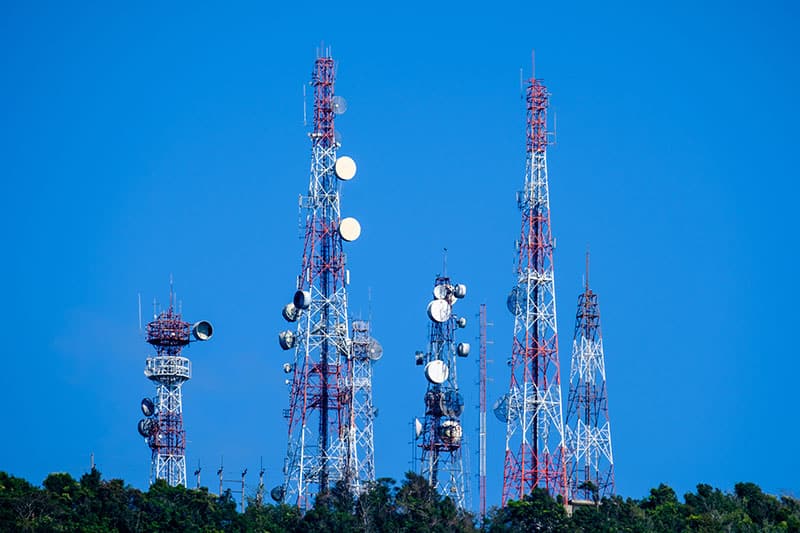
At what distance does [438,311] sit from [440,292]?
231 centimetres

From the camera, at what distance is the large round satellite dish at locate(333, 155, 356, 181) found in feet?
414

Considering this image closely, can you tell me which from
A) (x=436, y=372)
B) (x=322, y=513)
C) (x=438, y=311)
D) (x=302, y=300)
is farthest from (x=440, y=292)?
(x=322, y=513)

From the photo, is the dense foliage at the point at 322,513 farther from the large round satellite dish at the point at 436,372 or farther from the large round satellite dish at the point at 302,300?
the large round satellite dish at the point at 302,300

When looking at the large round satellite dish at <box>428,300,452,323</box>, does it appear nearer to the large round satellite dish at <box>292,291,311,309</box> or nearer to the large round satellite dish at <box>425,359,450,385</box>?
the large round satellite dish at <box>425,359,450,385</box>

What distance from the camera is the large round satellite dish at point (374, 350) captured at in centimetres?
12950

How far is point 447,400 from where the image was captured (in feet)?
417

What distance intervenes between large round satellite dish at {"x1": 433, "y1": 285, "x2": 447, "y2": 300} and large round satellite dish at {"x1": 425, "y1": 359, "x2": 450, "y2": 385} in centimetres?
532

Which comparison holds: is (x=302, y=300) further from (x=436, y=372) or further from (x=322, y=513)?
(x=322, y=513)

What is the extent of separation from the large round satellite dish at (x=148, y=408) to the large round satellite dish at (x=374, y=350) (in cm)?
1540

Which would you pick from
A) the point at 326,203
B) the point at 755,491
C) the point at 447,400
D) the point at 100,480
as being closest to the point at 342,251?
the point at 326,203

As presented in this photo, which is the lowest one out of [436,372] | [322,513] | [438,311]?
[322,513]

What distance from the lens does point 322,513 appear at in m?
117

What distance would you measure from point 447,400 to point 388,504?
998cm

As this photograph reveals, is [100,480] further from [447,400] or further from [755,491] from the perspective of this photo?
[755,491]
